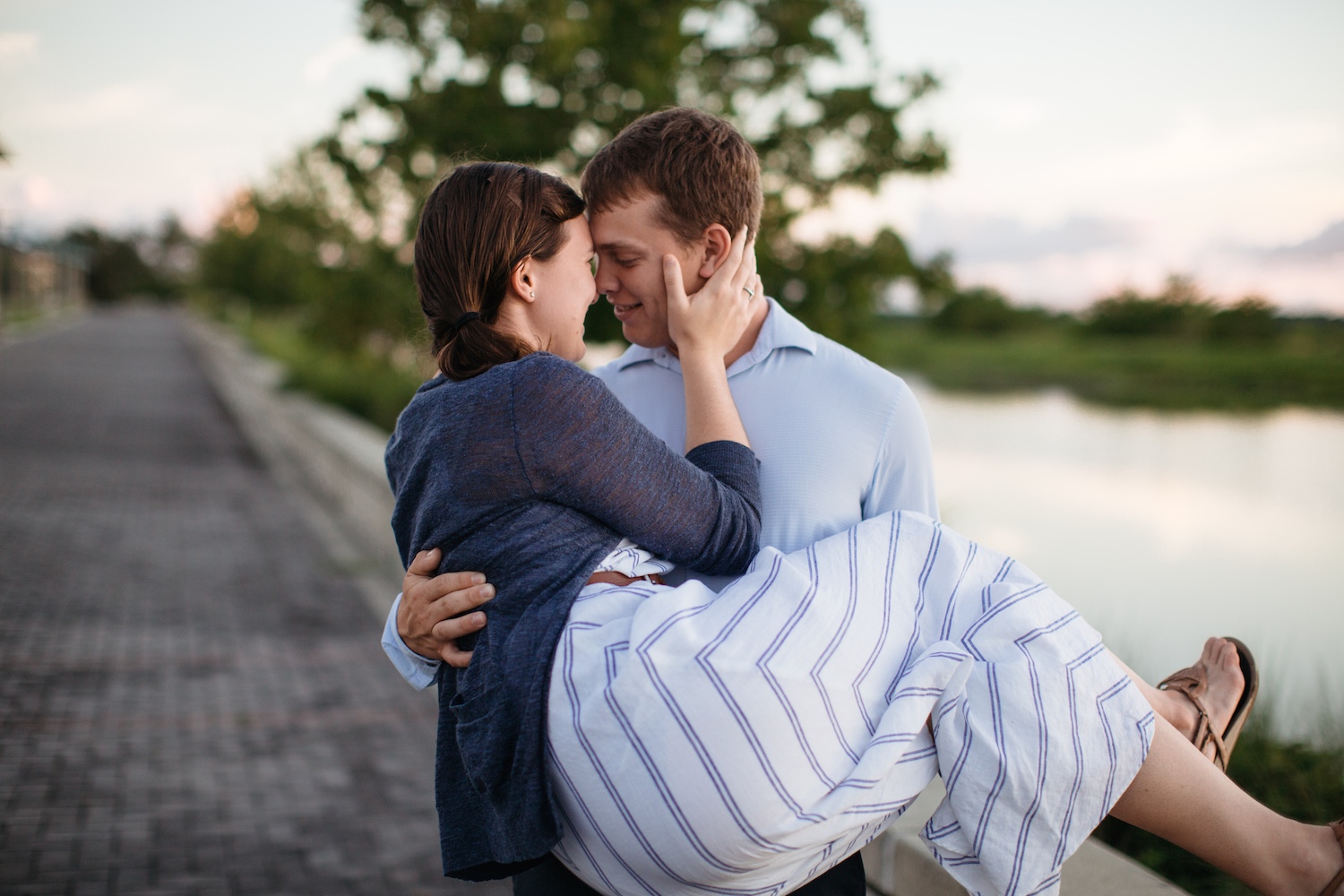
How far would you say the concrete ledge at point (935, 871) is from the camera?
2.27 m

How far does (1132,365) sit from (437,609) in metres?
9.01

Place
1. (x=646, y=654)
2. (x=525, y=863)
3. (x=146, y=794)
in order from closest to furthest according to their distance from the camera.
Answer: (x=646, y=654)
(x=525, y=863)
(x=146, y=794)

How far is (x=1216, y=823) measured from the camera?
1594 mm

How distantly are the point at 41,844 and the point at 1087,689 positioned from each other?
11.4ft

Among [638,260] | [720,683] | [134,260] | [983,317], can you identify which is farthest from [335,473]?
[134,260]

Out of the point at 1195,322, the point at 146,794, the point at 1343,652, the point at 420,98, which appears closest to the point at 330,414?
the point at 420,98

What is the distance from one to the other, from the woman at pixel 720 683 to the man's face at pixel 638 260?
32 centimetres

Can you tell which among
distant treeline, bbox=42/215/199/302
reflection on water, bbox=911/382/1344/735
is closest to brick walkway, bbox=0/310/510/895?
reflection on water, bbox=911/382/1344/735

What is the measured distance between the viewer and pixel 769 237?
8.57 metres

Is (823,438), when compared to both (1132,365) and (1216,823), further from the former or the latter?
(1132,365)

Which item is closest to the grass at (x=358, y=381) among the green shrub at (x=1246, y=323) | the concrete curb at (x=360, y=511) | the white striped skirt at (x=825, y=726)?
the concrete curb at (x=360, y=511)

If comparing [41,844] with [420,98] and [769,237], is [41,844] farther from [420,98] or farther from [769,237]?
[420,98]

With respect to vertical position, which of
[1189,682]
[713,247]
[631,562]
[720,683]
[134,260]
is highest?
[134,260]

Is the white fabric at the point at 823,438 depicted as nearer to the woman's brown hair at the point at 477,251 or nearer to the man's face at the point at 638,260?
the man's face at the point at 638,260
